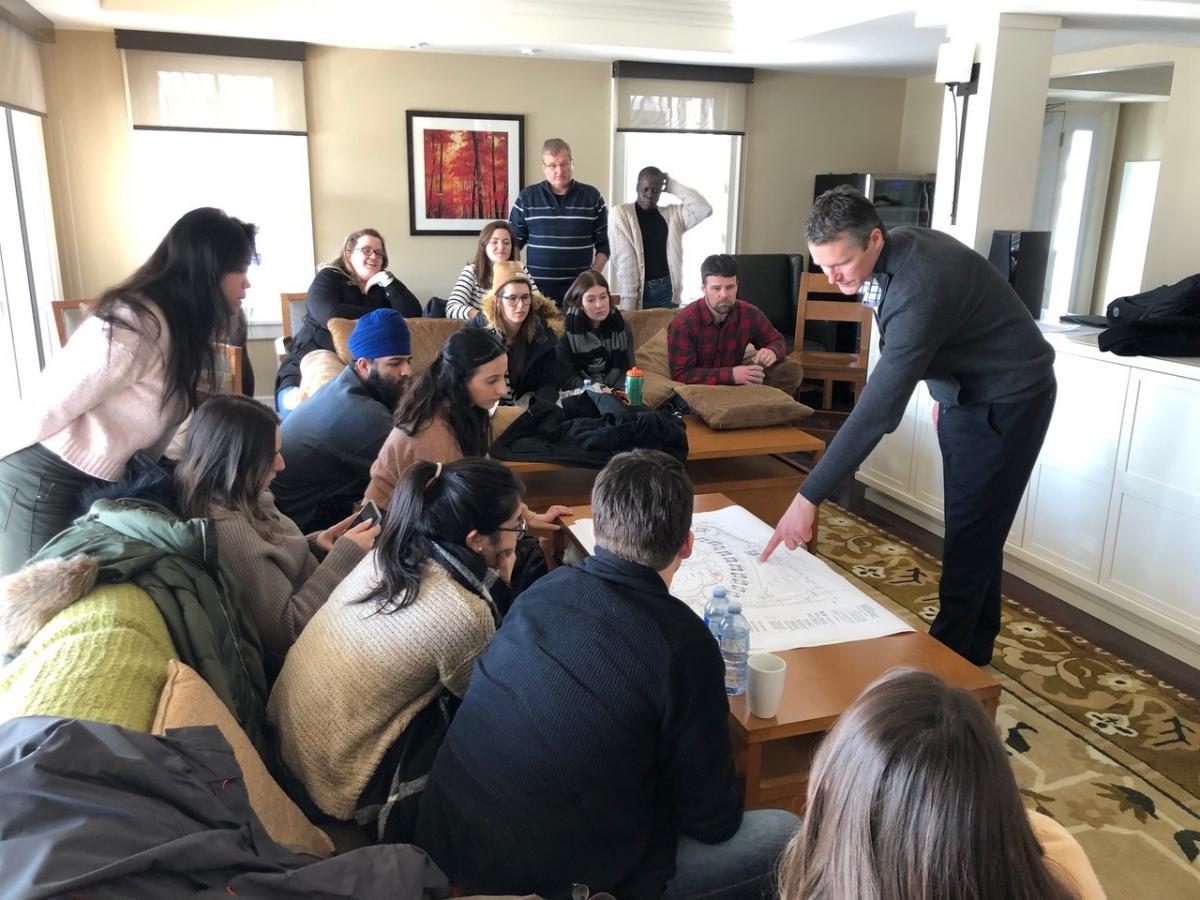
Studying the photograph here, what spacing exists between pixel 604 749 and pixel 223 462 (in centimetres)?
108

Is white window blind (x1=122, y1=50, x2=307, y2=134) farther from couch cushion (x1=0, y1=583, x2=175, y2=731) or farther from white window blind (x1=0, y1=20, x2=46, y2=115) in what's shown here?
couch cushion (x1=0, y1=583, x2=175, y2=731)

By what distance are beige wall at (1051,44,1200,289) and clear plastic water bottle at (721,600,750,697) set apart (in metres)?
4.38

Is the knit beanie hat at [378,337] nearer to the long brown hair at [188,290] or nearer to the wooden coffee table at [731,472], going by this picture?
the wooden coffee table at [731,472]

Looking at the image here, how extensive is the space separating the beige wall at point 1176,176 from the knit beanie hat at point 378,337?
14.1 feet

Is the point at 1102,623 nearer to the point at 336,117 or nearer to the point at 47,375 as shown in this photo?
the point at 47,375

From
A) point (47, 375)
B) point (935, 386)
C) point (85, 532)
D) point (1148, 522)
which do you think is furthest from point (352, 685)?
point (1148, 522)

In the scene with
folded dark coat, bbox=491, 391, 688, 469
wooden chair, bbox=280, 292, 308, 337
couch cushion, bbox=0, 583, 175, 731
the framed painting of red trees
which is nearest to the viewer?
couch cushion, bbox=0, 583, 175, 731

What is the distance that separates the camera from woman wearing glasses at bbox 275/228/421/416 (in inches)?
161

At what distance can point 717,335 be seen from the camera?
405 cm

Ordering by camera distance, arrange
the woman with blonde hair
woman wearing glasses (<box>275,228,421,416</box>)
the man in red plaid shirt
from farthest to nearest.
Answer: the woman with blonde hair, woman wearing glasses (<box>275,228,421,416</box>), the man in red plaid shirt

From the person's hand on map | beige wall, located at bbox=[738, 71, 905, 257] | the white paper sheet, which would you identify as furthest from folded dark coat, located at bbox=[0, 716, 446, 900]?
beige wall, located at bbox=[738, 71, 905, 257]

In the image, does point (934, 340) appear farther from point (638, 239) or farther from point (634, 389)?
point (638, 239)

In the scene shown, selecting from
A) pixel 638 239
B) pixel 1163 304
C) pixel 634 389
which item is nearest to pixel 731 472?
pixel 634 389

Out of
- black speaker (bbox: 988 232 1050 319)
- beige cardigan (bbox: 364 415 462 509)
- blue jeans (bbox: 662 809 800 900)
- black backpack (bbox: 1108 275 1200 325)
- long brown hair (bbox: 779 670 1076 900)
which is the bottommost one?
blue jeans (bbox: 662 809 800 900)
